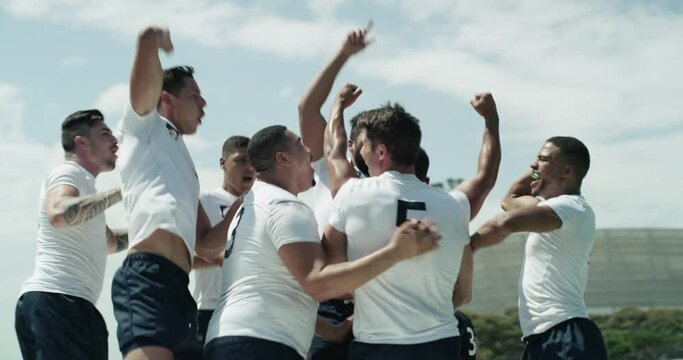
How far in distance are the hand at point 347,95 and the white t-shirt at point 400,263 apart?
1050 mm

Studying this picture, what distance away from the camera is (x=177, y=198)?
18.5 ft

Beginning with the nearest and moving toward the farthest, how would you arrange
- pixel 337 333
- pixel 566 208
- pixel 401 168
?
pixel 401 168
pixel 337 333
pixel 566 208

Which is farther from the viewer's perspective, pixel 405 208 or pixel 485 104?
pixel 485 104

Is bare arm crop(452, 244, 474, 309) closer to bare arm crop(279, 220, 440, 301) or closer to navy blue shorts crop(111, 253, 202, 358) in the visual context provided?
bare arm crop(279, 220, 440, 301)

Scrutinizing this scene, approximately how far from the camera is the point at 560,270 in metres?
7.00

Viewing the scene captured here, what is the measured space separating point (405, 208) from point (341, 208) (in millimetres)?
350

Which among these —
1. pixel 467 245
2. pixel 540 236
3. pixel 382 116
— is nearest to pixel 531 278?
pixel 540 236

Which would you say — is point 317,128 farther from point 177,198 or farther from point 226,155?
point 226,155

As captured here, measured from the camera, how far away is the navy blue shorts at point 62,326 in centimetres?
717

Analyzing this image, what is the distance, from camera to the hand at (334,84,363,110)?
636 cm

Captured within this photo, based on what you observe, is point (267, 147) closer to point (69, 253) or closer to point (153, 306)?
point (153, 306)

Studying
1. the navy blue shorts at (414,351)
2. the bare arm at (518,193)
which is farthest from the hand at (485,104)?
the navy blue shorts at (414,351)

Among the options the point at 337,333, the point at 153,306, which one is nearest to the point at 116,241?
the point at 153,306

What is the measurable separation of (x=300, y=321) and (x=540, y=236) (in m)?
2.41
